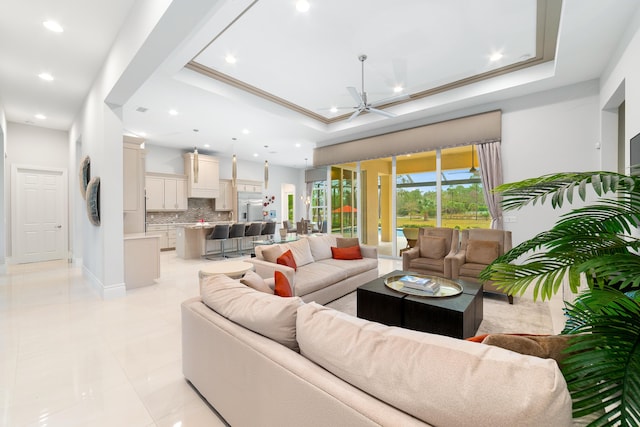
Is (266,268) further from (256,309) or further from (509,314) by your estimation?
(509,314)

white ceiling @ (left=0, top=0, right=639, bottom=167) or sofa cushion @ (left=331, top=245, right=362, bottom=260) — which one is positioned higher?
white ceiling @ (left=0, top=0, right=639, bottom=167)

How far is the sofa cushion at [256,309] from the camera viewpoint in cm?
127

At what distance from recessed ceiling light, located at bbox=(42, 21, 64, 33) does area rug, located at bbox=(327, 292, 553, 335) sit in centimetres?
439

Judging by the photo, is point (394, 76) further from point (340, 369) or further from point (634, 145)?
point (340, 369)

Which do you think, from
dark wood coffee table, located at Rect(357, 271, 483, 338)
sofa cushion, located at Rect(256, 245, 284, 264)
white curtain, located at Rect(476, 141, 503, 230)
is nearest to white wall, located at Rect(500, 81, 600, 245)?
white curtain, located at Rect(476, 141, 503, 230)

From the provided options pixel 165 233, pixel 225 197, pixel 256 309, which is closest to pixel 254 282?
pixel 256 309

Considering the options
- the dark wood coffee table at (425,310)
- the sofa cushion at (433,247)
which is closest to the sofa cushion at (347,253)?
the sofa cushion at (433,247)

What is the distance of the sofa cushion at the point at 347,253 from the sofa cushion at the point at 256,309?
2578 millimetres

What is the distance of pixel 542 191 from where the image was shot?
0.95 meters

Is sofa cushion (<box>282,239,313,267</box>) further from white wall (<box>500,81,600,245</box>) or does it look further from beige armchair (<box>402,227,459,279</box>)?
white wall (<box>500,81,600,245</box>)

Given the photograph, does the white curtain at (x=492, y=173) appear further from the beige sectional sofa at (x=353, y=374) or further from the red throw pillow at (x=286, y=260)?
the beige sectional sofa at (x=353, y=374)

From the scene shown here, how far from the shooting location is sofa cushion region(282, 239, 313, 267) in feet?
12.5

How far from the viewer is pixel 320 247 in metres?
4.30

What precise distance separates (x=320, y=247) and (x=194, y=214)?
6.02 m
